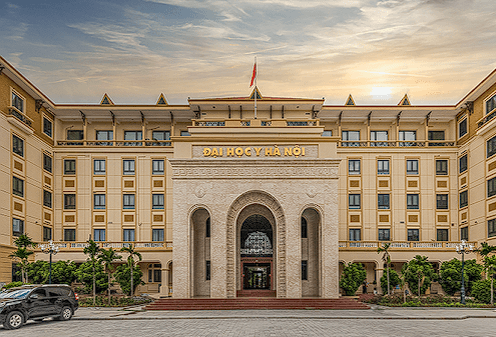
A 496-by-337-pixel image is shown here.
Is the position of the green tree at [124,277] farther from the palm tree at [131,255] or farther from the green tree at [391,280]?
the green tree at [391,280]

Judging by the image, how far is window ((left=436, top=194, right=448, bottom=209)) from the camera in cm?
5300

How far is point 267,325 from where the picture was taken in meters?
24.3

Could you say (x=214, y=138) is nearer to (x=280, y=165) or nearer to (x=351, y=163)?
(x=280, y=165)

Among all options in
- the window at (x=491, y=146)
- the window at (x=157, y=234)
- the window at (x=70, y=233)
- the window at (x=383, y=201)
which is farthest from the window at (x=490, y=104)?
the window at (x=70, y=233)

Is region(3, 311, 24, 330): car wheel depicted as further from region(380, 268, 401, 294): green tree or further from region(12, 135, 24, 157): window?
region(380, 268, 401, 294): green tree

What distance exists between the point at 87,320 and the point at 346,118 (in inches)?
1416

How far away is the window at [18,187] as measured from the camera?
144ft

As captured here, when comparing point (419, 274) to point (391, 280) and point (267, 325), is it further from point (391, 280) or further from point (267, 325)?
point (267, 325)

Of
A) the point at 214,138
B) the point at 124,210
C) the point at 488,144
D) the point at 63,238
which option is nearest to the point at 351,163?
the point at 488,144

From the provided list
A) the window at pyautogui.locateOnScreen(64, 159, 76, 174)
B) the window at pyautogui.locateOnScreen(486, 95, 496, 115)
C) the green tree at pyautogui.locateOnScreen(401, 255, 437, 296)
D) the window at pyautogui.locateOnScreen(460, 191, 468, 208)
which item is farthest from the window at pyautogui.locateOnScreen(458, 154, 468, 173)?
the window at pyautogui.locateOnScreen(64, 159, 76, 174)

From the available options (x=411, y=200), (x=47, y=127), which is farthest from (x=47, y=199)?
(x=411, y=200)

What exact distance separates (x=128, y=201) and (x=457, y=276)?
31985 millimetres

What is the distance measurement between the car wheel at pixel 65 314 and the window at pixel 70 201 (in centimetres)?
2717

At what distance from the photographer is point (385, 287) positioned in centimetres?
4497
